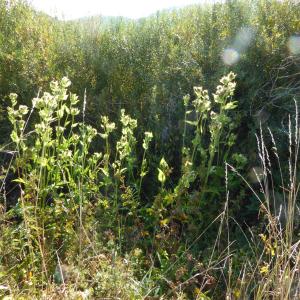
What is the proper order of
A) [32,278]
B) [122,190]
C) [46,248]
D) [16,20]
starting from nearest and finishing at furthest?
[32,278], [46,248], [122,190], [16,20]

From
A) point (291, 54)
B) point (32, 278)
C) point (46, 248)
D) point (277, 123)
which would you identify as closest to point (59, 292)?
point (32, 278)

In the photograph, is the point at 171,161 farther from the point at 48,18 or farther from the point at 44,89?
the point at 48,18

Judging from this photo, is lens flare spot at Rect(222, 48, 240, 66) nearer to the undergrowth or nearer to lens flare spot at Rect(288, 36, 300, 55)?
lens flare spot at Rect(288, 36, 300, 55)

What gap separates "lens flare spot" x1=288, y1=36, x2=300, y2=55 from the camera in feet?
11.9

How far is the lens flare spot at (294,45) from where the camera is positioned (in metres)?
3.62

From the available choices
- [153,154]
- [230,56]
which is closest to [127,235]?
[153,154]

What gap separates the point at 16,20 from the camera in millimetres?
4570

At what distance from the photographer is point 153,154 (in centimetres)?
353

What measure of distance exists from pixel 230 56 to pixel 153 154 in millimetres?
1029

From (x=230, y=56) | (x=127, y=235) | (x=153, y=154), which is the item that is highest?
(x=230, y=56)

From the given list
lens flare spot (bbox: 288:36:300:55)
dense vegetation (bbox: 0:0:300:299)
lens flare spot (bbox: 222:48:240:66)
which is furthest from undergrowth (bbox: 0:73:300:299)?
lens flare spot (bbox: 288:36:300:55)

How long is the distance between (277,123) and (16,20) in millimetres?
2757

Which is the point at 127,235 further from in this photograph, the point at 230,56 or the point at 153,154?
the point at 230,56

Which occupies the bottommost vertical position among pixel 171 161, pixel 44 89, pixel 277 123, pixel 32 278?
pixel 32 278
